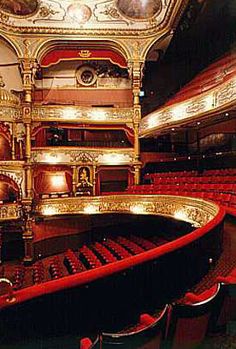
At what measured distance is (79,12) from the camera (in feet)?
30.7

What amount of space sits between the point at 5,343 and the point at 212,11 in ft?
31.0

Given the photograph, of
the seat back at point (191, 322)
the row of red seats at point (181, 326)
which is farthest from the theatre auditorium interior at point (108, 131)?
the seat back at point (191, 322)

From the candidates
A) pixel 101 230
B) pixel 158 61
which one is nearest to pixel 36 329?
pixel 101 230

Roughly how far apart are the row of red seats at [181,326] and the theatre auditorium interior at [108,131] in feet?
7.01

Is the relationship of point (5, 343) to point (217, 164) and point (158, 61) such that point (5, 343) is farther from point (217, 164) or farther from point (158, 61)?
point (158, 61)

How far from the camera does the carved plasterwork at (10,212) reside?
8.71 metres

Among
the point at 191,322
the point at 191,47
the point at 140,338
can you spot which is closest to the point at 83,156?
the point at 191,47

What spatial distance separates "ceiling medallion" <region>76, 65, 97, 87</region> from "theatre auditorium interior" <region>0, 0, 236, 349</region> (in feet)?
0.11

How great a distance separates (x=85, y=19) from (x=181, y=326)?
957cm

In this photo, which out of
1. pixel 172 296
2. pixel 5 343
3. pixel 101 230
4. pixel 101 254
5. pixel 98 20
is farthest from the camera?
pixel 101 230

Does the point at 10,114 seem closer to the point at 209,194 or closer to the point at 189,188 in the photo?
the point at 189,188

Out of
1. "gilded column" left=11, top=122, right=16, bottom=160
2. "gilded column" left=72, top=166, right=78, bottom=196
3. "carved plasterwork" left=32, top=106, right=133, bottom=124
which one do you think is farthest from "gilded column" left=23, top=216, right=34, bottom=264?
"carved plasterwork" left=32, top=106, right=133, bottom=124

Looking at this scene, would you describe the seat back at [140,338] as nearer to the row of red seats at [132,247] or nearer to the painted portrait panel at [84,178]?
the row of red seats at [132,247]

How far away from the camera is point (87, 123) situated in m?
10.6
